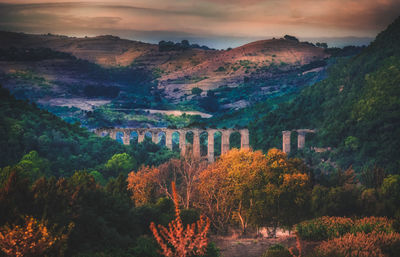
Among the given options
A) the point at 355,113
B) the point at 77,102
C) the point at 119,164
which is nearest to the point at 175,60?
the point at 77,102

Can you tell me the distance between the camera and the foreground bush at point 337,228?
33719mm

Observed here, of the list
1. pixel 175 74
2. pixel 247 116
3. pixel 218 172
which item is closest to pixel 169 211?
pixel 218 172

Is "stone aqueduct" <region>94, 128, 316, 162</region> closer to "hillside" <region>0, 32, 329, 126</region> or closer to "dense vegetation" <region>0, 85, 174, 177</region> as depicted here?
"dense vegetation" <region>0, 85, 174, 177</region>

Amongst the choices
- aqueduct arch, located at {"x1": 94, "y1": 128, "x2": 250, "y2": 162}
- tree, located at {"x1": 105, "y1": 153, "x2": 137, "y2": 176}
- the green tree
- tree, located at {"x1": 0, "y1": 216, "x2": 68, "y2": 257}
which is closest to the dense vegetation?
the green tree

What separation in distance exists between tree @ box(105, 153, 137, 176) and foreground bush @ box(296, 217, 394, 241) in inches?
1175

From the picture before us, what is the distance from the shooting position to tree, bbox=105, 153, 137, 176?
6273 centimetres

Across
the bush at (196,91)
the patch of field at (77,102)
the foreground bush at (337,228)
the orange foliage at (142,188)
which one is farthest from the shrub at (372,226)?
the bush at (196,91)

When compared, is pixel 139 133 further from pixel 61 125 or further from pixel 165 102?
pixel 165 102

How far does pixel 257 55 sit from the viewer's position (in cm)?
16112

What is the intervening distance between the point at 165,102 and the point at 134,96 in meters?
7.69

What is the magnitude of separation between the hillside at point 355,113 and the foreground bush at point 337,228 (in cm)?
3024

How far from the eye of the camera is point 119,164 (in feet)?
210

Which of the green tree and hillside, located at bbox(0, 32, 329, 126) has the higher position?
hillside, located at bbox(0, 32, 329, 126)

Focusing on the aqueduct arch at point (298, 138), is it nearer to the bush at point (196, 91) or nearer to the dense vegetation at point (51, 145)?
the dense vegetation at point (51, 145)
